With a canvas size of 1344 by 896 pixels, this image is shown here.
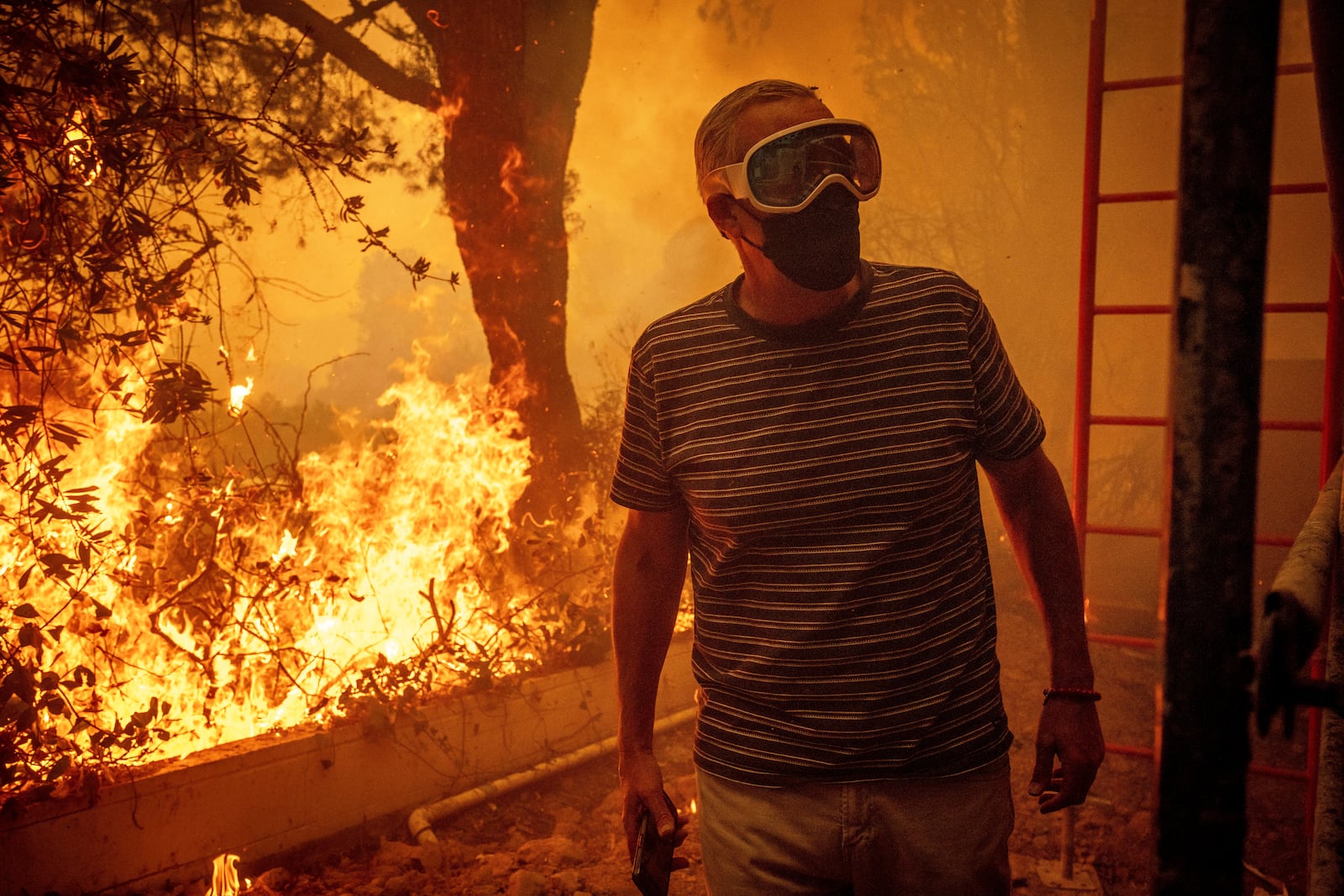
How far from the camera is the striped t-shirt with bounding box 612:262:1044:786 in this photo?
1930 millimetres

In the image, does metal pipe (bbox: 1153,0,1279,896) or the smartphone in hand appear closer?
metal pipe (bbox: 1153,0,1279,896)

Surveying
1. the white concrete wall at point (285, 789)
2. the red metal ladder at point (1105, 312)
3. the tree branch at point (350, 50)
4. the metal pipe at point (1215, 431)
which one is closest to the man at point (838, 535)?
the metal pipe at point (1215, 431)

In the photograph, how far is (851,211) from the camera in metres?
2.16

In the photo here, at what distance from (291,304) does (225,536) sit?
4.90 m

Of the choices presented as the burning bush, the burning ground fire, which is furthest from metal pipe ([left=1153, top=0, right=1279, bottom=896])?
the burning ground fire

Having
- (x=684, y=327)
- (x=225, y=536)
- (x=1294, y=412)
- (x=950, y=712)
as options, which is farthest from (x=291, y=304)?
(x=1294, y=412)

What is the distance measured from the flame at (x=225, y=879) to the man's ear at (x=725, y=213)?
3723mm

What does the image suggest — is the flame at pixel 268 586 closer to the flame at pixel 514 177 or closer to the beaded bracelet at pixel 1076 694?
the flame at pixel 514 177

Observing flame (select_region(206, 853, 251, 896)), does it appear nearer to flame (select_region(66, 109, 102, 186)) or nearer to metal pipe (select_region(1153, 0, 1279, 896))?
flame (select_region(66, 109, 102, 186))

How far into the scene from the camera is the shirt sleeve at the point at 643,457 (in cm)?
223

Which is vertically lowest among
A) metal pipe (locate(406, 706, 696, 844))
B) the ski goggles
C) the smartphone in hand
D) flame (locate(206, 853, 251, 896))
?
flame (locate(206, 853, 251, 896))

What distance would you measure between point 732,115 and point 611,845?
12.7 feet

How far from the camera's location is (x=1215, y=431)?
73 cm

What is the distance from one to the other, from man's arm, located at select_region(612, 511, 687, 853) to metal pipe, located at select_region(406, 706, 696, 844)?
93.7 inches
